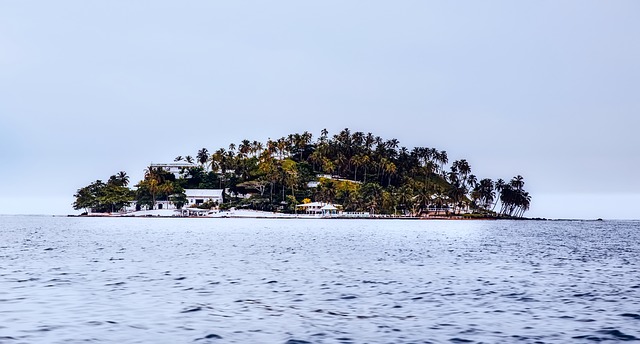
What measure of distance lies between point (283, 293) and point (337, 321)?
8675 mm

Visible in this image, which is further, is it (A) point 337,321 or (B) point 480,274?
(B) point 480,274

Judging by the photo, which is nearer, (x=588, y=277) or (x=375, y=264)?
(x=588, y=277)

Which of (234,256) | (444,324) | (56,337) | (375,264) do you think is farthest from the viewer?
(234,256)

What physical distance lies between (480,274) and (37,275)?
28.0 meters

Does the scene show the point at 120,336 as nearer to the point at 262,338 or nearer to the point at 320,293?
the point at 262,338

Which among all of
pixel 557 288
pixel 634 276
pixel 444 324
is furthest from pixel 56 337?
pixel 634 276

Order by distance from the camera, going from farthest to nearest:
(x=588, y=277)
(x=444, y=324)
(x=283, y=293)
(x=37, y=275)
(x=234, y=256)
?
(x=234, y=256) → (x=588, y=277) → (x=37, y=275) → (x=283, y=293) → (x=444, y=324)

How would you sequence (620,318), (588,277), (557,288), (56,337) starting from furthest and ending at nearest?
(588,277) → (557,288) → (620,318) → (56,337)

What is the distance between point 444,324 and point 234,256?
126ft

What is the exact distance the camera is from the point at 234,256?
62062 millimetres

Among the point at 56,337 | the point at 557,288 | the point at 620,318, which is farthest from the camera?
the point at 557,288

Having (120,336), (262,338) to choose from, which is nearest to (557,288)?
(262,338)

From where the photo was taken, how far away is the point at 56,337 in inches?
878

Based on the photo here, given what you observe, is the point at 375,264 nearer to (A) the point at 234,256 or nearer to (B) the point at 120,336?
(A) the point at 234,256
